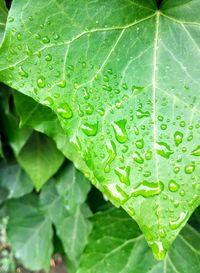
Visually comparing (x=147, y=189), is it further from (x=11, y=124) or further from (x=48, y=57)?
(x=11, y=124)

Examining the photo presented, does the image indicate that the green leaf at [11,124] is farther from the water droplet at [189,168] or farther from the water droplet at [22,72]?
the water droplet at [189,168]

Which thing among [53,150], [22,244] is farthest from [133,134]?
[22,244]

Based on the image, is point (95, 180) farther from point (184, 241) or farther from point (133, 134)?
point (184, 241)

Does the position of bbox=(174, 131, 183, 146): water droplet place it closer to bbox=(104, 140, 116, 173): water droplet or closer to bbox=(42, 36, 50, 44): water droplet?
bbox=(104, 140, 116, 173): water droplet

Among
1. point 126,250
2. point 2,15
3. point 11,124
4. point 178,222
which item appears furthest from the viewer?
point 11,124

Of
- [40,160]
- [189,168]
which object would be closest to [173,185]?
[189,168]

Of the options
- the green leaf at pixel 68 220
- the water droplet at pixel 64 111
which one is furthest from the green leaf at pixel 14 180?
the water droplet at pixel 64 111
